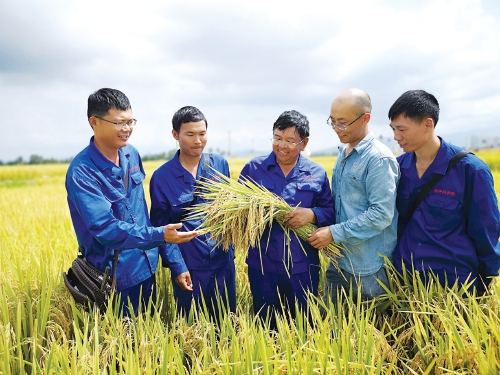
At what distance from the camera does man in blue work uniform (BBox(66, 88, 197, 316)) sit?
2.24 m

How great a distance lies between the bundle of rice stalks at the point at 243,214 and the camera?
2.38m

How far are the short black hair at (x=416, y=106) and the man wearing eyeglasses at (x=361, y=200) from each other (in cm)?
19

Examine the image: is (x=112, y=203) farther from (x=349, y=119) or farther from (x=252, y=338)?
(x=349, y=119)

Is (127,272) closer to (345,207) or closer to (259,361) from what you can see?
(259,361)

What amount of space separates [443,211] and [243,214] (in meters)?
1.27

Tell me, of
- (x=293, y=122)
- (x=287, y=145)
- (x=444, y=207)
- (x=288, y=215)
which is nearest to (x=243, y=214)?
(x=288, y=215)

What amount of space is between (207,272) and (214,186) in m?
0.71

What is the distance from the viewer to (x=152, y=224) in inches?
112

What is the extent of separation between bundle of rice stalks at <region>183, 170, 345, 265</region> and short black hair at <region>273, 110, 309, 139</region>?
46cm

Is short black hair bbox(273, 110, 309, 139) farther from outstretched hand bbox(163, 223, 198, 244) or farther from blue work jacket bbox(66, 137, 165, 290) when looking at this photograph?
blue work jacket bbox(66, 137, 165, 290)

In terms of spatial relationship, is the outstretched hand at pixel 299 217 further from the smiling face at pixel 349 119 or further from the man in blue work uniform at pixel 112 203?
the man in blue work uniform at pixel 112 203

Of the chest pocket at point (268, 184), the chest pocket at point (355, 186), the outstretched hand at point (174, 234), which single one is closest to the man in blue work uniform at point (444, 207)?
the chest pocket at point (355, 186)

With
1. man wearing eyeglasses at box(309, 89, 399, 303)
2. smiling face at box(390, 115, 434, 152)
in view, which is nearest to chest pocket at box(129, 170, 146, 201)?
man wearing eyeglasses at box(309, 89, 399, 303)

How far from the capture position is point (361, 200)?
2.43 metres
